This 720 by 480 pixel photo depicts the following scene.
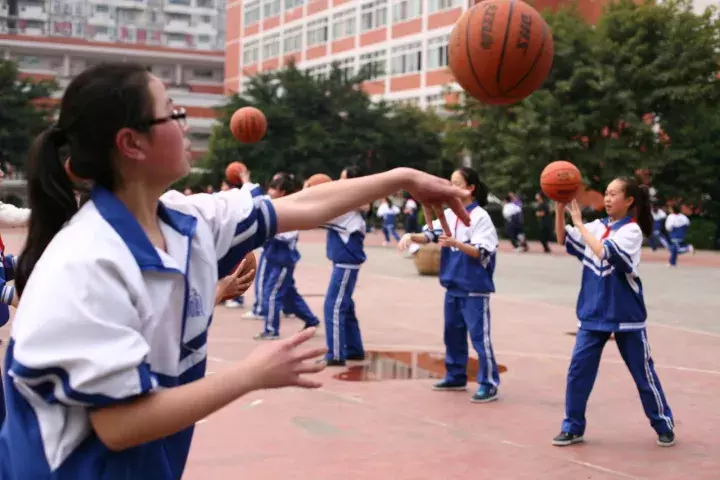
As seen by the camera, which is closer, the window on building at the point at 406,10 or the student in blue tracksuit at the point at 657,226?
the student in blue tracksuit at the point at 657,226

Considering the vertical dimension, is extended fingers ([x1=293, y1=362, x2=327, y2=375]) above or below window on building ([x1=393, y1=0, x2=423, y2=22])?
below

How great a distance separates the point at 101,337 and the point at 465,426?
5.39 metres

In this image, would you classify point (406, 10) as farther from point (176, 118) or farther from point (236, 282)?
point (176, 118)

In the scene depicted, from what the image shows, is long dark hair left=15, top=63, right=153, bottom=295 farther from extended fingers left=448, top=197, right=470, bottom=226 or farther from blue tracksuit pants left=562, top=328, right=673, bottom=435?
blue tracksuit pants left=562, top=328, right=673, bottom=435

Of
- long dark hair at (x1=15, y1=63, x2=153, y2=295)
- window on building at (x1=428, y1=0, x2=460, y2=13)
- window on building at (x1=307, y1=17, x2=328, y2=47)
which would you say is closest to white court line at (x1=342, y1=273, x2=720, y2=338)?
long dark hair at (x1=15, y1=63, x2=153, y2=295)

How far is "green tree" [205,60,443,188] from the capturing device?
4538 cm

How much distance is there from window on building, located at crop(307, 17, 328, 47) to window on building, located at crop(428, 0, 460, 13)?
39.6 ft

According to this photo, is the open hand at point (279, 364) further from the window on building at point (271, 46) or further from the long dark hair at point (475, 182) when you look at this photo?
the window on building at point (271, 46)

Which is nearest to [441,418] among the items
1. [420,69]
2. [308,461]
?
[308,461]

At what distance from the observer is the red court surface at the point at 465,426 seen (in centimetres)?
596

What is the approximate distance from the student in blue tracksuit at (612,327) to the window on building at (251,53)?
67561 mm

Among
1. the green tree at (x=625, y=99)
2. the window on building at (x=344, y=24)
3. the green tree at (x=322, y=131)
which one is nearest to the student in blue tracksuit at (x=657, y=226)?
the green tree at (x=625, y=99)

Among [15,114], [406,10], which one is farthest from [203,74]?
[15,114]

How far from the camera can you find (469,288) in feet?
26.4
